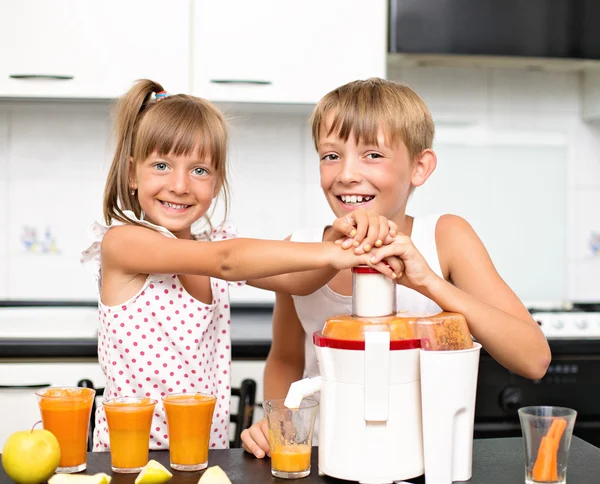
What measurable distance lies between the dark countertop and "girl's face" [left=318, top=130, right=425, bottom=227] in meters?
0.44

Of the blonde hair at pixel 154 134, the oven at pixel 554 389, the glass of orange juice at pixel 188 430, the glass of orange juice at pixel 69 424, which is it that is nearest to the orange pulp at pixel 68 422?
the glass of orange juice at pixel 69 424

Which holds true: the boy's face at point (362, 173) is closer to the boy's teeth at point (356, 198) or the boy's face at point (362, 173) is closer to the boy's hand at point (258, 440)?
the boy's teeth at point (356, 198)

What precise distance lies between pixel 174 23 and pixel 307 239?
1050 millimetres

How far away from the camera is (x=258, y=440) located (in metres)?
1.06

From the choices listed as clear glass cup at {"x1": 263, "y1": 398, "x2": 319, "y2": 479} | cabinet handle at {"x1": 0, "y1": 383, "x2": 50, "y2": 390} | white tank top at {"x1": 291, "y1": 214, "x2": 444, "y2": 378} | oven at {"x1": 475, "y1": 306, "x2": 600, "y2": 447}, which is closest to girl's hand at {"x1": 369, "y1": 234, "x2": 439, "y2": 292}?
clear glass cup at {"x1": 263, "y1": 398, "x2": 319, "y2": 479}

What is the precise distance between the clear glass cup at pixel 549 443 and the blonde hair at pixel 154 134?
29.3 inches

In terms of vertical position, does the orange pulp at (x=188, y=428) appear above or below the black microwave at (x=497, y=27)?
below

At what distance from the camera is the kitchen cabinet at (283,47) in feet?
7.54

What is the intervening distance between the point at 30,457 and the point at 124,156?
664mm

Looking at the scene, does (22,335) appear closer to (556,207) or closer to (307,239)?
(307,239)

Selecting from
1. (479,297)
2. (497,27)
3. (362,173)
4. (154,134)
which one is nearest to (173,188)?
(154,134)

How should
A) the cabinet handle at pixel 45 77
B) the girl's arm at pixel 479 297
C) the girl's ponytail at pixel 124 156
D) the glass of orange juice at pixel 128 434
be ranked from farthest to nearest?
the cabinet handle at pixel 45 77, the girl's ponytail at pixel 124 156, the girl's arm at pixel 479 297, the glass of orange juice at pixel 128 434

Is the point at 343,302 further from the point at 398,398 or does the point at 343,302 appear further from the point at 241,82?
the point at 241,82

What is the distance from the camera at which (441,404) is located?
3.10 ft
